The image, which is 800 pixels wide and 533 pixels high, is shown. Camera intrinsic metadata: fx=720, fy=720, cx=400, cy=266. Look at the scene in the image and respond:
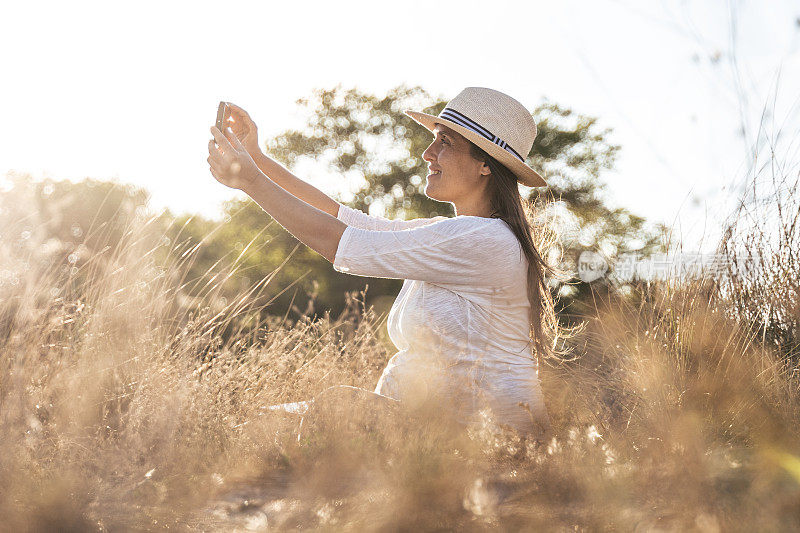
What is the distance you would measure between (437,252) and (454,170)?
2.08 ft

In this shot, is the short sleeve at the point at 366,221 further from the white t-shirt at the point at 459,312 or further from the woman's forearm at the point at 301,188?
the white t-shirt at the point at 459,312

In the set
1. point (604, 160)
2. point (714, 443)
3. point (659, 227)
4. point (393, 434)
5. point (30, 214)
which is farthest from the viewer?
point (604, 160)

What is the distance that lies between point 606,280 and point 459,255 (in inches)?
Result: 46.7

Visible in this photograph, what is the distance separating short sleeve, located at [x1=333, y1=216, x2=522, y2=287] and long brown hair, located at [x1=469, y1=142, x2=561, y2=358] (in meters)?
0.13

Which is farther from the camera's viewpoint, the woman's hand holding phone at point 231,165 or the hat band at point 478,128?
the hat band at point 478,128

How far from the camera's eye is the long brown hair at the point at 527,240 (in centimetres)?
268

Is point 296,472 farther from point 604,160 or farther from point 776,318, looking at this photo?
point 604,160

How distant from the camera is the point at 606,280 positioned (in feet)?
11.0

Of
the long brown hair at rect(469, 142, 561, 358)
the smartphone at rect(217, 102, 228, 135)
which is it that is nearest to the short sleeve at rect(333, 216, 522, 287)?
the long brown hair at rect(469, 142, 561, 358)

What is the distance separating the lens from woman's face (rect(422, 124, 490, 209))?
2930mm

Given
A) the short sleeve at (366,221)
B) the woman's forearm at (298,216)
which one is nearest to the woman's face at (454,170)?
the short sleeve at (366,221)

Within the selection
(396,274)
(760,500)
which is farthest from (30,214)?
(760,500)

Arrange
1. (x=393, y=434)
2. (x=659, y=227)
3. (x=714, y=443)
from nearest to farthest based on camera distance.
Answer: (x=393, y=434)
(x=714, y=443)
(x=659, y=227)

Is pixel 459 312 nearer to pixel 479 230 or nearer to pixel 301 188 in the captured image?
pixel 479 230
